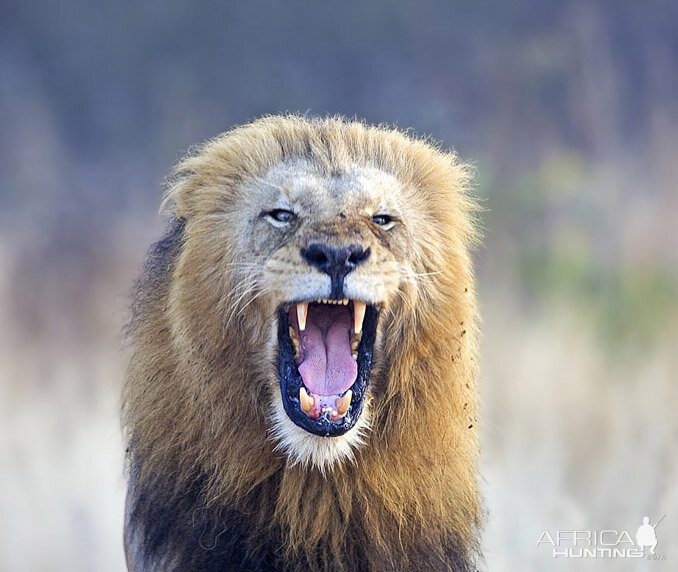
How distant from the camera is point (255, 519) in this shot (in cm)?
329

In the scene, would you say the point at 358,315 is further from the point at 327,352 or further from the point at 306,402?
the point at 306,402

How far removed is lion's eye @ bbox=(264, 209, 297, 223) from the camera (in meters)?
3.17

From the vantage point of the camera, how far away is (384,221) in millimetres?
3221

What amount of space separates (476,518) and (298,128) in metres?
1.33

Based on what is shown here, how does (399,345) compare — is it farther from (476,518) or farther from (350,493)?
(476,518)

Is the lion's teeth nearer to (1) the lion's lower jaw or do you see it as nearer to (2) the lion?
(2) the lion

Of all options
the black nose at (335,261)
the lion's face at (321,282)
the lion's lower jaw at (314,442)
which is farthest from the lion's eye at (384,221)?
the lion's lower jaw at (314,442)

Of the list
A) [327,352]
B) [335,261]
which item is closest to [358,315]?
[327,352]

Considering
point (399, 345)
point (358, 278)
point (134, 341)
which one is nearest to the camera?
point (358, 278)

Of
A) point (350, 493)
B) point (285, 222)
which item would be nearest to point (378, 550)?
point (350, 493)

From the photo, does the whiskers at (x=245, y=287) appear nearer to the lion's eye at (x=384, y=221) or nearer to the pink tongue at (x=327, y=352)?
the pink tongue at (x=327, y=352)

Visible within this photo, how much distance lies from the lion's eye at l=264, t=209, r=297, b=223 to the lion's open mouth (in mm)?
243

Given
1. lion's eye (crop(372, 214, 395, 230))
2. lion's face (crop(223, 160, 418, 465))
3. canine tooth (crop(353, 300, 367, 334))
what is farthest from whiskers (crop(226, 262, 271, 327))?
lion's eye (crop(372, 214, 395, 230))

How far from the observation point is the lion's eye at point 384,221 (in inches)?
126
